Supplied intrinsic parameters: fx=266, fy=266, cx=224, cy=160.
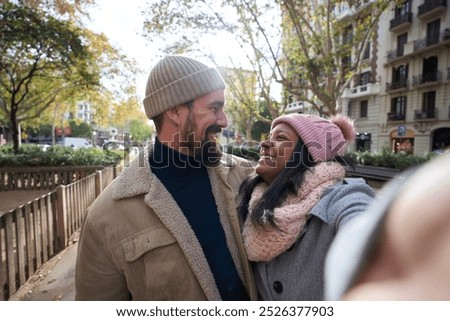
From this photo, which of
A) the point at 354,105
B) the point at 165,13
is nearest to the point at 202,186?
the point at 165,13

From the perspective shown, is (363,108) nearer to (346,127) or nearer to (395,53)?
(395,53)

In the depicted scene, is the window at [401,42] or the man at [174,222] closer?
the man at [174,222]

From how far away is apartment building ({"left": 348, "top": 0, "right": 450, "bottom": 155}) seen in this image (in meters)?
16.7

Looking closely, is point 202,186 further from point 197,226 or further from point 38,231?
point 38,231

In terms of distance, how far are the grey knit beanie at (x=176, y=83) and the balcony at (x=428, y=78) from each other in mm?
21138

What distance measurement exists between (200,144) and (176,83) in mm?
352

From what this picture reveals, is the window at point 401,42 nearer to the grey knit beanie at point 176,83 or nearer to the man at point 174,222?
the grey knit beanie at point 176,83

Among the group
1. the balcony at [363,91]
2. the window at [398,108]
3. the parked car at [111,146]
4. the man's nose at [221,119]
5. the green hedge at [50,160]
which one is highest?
the balcony at [363,91]

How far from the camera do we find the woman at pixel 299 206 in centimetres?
107

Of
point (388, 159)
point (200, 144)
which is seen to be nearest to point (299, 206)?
point (200, 144)

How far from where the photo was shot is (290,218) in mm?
1086

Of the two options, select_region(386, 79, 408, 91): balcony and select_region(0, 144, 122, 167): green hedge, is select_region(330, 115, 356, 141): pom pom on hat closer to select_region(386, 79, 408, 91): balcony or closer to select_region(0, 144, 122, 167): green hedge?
select_region(0, 144, 122, 167): green hedge

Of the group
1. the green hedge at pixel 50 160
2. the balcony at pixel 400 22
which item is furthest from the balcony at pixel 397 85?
the green hedge at pixel 50 160

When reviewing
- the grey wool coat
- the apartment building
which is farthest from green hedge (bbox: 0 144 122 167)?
the apartment building
